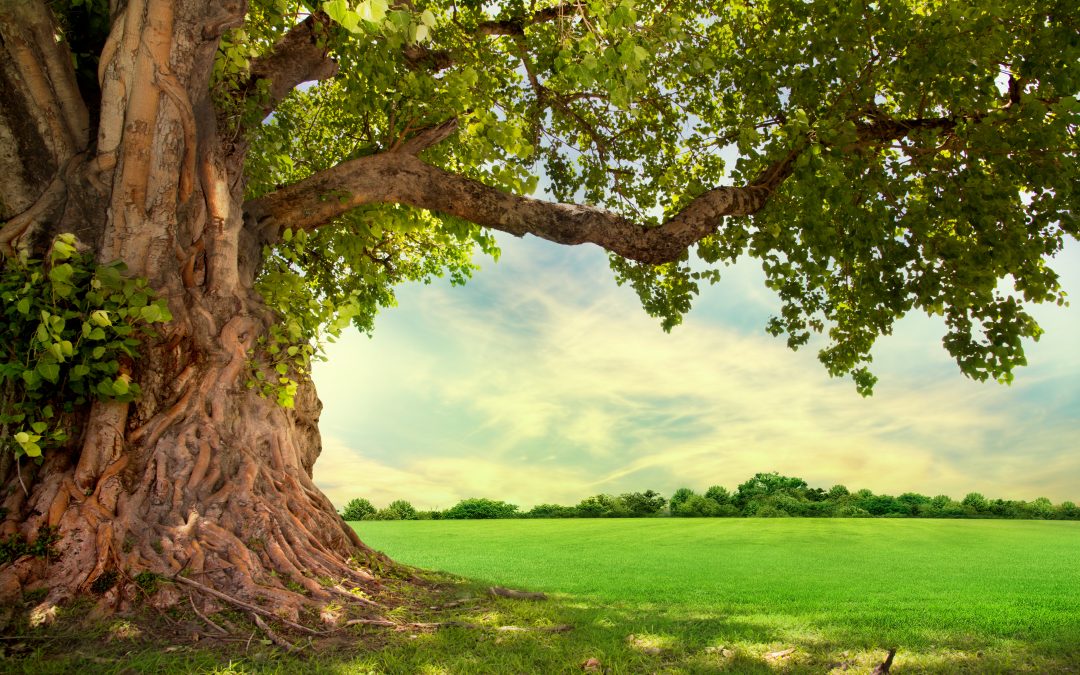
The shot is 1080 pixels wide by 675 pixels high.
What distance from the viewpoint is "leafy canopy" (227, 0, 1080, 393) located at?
24.8 feet

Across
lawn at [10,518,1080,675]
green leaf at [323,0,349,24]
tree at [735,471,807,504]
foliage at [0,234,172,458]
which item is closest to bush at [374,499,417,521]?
lawn at [10,518,1080,675]

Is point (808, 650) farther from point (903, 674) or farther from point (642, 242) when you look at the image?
point (642, 242)

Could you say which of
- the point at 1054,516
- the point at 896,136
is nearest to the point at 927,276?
the point at 896,136

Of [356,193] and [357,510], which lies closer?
[356,193]

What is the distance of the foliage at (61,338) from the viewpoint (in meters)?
5.06

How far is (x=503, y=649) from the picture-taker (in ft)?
14.8

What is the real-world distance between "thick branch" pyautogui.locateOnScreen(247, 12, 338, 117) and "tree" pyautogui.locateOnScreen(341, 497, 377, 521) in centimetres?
1134

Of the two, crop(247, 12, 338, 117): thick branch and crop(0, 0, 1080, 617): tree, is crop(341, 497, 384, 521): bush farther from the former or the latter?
crop(247, 12, 338, 117): thick branch

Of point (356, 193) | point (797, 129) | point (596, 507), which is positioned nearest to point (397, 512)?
point (596, 507)

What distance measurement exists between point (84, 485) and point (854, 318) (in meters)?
10.4

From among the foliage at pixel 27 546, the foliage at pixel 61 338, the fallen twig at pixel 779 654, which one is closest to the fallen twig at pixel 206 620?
the foliage at pixel 27 546

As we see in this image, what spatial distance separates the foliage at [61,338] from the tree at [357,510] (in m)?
12.3

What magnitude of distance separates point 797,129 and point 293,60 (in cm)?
652

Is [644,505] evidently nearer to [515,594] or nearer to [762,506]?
[762,506]
